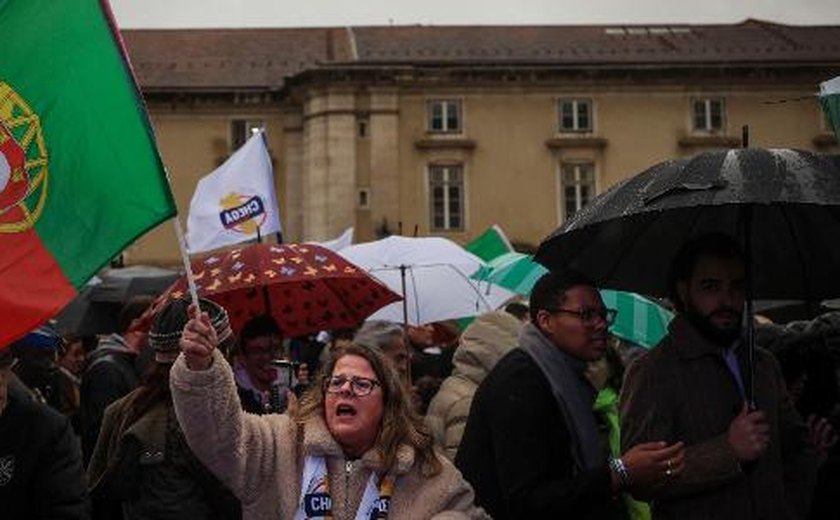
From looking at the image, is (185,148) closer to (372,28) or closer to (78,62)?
(372,28)

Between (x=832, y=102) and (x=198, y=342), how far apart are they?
268 cm

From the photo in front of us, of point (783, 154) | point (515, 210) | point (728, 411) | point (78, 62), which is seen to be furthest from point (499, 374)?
point (515, 210)

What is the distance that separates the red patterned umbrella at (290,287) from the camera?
21.7ft

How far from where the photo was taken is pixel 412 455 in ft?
12.1

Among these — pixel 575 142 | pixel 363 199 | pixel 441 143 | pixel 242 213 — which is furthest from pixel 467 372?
pixel 575 142

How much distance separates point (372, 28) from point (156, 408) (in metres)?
46.4

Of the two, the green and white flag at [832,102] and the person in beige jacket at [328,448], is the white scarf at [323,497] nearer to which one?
the person in beige jacket at [328,448]

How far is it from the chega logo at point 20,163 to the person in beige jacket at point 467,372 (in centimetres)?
272

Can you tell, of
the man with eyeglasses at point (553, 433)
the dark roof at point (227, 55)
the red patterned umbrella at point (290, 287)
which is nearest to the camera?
the man with eyeglasses at point (553, 433)

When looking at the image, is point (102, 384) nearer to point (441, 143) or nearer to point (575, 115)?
point (441, 143)

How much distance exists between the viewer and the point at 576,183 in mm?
45188

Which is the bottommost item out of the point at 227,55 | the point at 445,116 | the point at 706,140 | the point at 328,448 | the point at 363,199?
the point at 328,448

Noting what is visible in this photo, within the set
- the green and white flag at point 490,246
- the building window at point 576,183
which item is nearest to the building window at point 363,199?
the building window at point 576,183

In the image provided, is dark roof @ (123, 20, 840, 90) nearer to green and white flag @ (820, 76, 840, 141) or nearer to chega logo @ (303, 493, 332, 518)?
green and white flag @ (820, 76, 840, 141)
